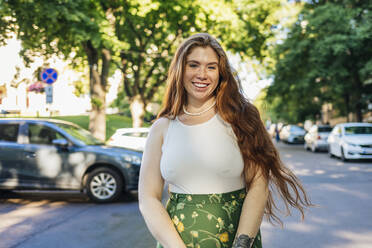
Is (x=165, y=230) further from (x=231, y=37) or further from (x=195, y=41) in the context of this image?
(x=231, y=37)

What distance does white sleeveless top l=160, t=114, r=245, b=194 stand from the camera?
199 centimetres

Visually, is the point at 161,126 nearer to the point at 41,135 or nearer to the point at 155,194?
the point at 155,194

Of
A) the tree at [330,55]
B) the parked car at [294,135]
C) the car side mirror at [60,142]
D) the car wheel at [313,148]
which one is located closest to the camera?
the car side mirror at [60,142]

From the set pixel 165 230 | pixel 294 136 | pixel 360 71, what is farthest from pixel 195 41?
pixel 294 136

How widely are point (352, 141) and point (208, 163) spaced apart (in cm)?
1670

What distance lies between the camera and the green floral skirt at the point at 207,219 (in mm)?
1965

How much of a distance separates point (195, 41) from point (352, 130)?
18.4m

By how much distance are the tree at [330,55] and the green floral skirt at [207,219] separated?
22431 mm

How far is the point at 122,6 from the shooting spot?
59.0 feet

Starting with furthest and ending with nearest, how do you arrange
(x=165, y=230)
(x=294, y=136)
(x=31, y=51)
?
(x=294, y=136), (x=31, y=51), (x=165, y=230)

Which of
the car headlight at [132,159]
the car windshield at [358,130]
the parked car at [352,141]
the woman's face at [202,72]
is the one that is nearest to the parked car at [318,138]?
the parked car at [352,141]

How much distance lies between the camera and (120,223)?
6836 mm

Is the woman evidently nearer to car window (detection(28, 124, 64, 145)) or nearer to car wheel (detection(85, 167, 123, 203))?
car wheel (detection(85, 167, 123, 203))

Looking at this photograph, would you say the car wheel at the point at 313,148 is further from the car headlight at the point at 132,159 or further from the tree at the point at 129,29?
the car headlight at the point at 132,159
